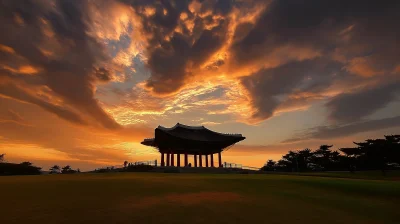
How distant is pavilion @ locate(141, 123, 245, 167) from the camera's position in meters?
44.3

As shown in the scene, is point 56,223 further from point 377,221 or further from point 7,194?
point 377,221

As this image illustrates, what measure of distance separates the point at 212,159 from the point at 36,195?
1815 inches

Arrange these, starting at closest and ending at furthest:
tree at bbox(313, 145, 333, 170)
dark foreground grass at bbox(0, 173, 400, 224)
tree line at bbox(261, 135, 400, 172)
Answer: dark foreground grass at bbox(0, 173, 400, 224) → tree line at bbox(261, 135, 400, 172) → tree at bbox(313, 145, 333, 170)

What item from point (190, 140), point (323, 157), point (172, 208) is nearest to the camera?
point (172, 208)

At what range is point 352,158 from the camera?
4897 centimetres

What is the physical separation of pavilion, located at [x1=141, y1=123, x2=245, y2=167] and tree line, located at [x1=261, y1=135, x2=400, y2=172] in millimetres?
18198

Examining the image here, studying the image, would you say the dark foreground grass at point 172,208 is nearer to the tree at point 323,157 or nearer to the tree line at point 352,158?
the tree line at point 352,158

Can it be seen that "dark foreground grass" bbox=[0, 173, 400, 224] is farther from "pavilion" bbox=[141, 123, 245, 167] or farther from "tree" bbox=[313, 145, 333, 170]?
"tree" bbox=[313, 145, 333, 170]

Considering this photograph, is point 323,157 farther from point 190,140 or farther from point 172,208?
point 172,208

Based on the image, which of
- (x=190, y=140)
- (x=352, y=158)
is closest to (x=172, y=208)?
(x=190, y=140)

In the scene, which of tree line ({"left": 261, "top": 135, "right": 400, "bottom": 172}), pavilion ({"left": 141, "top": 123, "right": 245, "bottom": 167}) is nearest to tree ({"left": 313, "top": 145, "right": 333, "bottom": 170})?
tree line ({"left": 261, "top": 135, "right": 400, "bottom": 172})

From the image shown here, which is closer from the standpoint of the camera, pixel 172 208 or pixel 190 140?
pixel 172 208

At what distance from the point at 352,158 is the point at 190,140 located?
111 feet

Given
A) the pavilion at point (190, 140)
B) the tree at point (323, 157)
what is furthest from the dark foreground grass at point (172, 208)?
the tree at point (323, 157)
